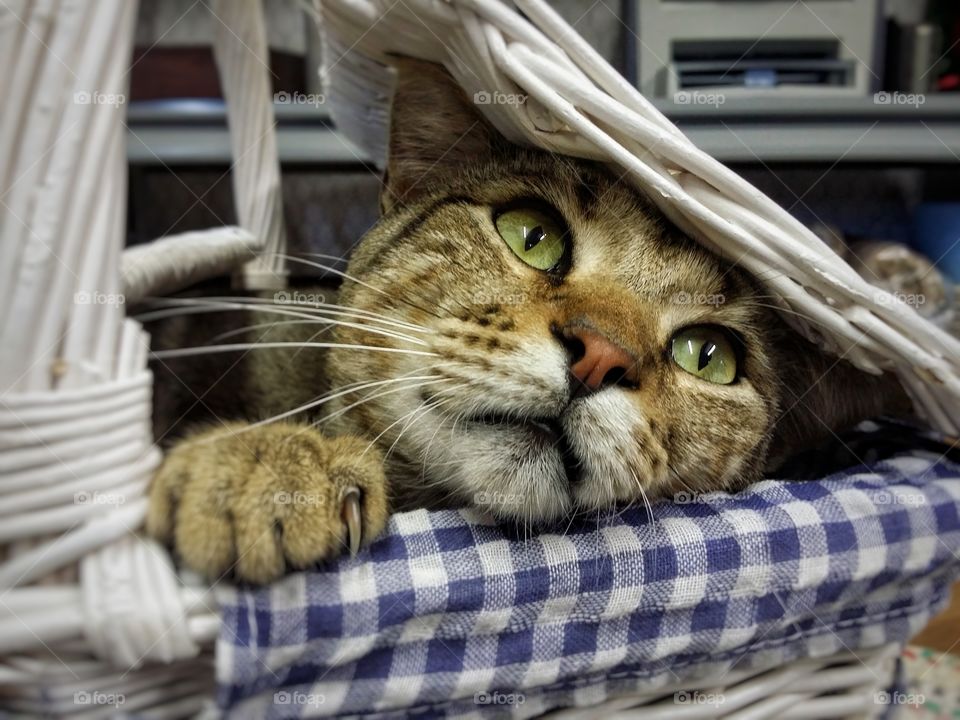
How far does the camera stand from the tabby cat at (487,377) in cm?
56

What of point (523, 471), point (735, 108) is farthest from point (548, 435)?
point (735, 108)

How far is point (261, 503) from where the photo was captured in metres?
0.52

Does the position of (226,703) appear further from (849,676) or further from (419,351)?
(849,676)

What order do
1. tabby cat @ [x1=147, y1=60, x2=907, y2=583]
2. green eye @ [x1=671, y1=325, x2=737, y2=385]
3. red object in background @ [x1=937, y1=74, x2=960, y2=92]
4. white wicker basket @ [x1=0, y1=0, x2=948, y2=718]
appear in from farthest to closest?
red object in background @ [x1=937, y1=74, x2=960, y2=92], green eye @ [x1=671, y1=325, x2=737, y2=385], tabby cat @ [x1=147, y1=60, x2=907, y2=583], white wicker basket @ [x1=0, y1=0, x2=948, y2=718]

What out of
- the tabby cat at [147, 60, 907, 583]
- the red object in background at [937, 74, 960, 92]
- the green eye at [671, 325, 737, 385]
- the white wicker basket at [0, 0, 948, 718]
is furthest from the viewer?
the red object in background at [937, 74, 960, 92]

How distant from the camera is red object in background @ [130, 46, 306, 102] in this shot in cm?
170

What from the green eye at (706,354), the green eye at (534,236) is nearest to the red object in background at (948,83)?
the green eye at (706,354)

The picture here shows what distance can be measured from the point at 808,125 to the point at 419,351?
103 centimetres

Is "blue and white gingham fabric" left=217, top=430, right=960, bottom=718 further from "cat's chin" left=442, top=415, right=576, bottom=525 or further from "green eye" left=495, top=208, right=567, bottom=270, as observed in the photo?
"green eye" left=495, top=208, right=567, bottom=270

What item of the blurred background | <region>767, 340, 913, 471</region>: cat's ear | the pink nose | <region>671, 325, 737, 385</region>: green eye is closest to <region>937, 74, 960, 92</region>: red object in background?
the blurred background

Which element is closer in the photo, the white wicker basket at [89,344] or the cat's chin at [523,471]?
the white wicker basket at [89,344]

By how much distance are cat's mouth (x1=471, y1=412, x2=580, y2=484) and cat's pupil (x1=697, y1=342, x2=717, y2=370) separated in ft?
0.83

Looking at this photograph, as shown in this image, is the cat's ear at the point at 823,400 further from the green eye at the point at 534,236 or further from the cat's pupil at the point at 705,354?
the green eye at the point at 534,236

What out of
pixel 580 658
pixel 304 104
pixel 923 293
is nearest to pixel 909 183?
pixel 923 293
